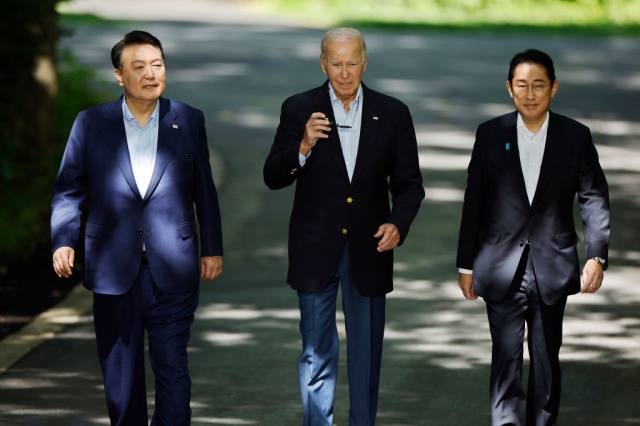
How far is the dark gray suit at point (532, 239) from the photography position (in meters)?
5.80

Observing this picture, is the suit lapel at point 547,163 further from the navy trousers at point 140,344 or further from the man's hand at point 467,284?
the navy trousers at point 140,344

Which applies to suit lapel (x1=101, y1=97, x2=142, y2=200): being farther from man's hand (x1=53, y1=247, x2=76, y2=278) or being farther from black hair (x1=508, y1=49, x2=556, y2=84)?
black hair (x1=508, y1=49, x2=556, y2=84)

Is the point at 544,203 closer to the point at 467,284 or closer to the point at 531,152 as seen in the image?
the point at 531,152

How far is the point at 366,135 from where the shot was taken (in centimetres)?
595

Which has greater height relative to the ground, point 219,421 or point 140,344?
point 140,344

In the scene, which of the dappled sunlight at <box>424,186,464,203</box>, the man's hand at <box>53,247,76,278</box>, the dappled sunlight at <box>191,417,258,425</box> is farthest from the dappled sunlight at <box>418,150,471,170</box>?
the man's hand at <box>53,247,76,278</box>

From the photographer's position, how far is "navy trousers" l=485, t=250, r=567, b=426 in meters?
5.86

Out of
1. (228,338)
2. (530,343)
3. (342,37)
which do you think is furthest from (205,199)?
(228,338)

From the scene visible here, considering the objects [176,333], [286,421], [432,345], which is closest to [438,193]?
[432,345]

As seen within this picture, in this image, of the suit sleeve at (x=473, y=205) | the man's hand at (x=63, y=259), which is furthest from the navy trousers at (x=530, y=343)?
the man's hand at (x=63, y=259)

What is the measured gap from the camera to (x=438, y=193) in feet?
42.8

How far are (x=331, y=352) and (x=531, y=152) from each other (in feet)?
4.78

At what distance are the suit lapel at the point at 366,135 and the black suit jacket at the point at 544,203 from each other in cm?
54

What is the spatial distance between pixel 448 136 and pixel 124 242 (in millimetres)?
10802
